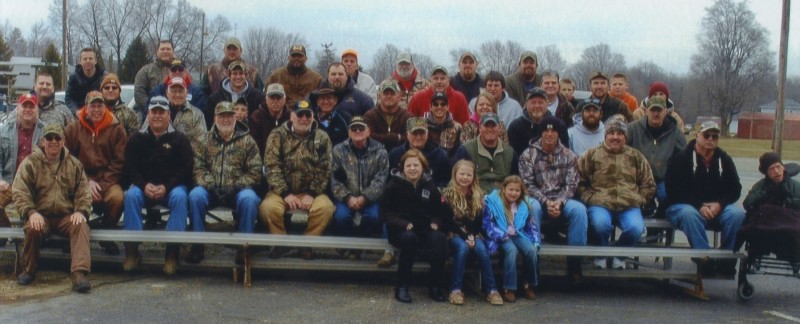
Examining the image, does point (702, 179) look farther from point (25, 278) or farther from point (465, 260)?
point (25, 278)

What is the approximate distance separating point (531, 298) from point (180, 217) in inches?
133

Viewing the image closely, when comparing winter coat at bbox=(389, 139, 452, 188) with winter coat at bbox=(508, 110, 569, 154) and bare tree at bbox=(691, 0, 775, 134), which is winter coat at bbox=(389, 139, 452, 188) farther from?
bare tree at bbox=(691, 0, 775, 134)

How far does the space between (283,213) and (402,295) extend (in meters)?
1.53

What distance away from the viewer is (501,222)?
23.2 feet

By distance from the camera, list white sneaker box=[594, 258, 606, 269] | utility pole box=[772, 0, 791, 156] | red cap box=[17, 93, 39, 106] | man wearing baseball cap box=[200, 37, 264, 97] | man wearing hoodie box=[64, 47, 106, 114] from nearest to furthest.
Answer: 1. red cap box=[17, 93, 39, 106]
2. white sneaker box=[594, 258, 606, 269]
3. man wearing hoodie box=[64, 47, 106, 114]
4. man wearing baseball cap box=[200, 37, 264, 97]
5. utility pole box=[772, 0, 791, 156]

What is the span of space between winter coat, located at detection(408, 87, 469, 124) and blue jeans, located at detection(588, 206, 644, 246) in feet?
6.93

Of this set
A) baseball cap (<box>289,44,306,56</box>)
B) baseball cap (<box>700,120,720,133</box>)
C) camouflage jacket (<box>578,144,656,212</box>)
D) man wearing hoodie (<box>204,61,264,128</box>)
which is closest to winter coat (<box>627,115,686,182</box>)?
baseball cap (<box>700,120,720,133</box>)

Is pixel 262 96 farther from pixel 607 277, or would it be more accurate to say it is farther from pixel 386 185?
pixel 607 277

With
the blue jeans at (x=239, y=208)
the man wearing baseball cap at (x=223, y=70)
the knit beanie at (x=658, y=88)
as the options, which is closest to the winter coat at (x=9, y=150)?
the blue jeans at (x=239, y=208)

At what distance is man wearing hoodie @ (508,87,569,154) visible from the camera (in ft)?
26.9

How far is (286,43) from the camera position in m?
49.4

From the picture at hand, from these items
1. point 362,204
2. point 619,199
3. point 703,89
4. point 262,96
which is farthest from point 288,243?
point 703,89

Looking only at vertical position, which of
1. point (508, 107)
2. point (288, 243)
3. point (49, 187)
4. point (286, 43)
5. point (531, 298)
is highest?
point (286, 43)

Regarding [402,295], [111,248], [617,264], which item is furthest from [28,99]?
[617,264]
